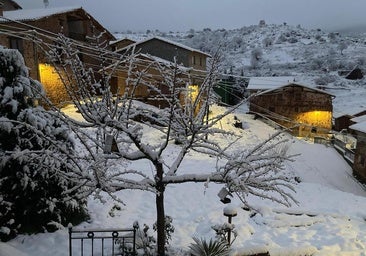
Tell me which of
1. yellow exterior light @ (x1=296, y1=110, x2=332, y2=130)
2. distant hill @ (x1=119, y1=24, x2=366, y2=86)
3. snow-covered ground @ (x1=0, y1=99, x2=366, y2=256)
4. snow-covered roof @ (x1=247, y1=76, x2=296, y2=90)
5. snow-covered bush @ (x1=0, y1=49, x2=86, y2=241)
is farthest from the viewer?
distant hill @ (x1=119, y1=24, x2=366, y2=86)

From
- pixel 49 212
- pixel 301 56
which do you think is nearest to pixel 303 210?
pixel 49 212

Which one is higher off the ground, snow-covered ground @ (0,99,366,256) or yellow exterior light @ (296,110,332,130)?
snow-covered ground @ (0,99,366,256)

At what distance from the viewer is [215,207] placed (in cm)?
1005

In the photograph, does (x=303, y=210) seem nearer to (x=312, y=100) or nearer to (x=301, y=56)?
(x=312, y=100)

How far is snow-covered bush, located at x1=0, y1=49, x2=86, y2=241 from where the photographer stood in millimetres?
6156

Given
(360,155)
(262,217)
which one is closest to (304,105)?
(360,155)

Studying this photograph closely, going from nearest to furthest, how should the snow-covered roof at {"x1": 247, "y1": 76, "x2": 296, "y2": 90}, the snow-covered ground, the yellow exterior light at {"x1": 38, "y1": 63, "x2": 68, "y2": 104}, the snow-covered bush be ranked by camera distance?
the snow-covered bush
the snow-covered ground
the yellow exterior light at {"x1": 38, "y1": 63, "x2": 68, "y2": 104}
the snow-covered roof at {"x1": 247, "y1": 76, "x2": 296, "y2": 90}

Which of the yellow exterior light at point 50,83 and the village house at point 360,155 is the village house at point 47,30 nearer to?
the yellow exterior light at point 50,83

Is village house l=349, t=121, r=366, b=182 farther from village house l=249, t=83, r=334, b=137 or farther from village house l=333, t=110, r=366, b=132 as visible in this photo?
village house l=333, t=110, r=366, b=132

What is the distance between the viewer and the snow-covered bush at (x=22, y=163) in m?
6.16

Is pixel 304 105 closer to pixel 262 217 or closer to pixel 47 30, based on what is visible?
pixel 47 30

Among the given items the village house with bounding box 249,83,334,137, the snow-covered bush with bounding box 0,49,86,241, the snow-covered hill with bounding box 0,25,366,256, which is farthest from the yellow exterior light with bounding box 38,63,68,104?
the village house with bounding box 249,83,334,137

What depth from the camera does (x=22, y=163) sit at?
6.21 meters

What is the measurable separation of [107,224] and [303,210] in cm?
600
